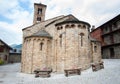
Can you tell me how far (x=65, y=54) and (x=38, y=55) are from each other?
4.75 metres

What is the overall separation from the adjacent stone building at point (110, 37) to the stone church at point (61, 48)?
21.5ft

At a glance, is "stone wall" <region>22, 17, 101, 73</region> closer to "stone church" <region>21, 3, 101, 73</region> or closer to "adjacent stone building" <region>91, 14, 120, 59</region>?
"stone church" <region>21, 3, 101, 73</region>

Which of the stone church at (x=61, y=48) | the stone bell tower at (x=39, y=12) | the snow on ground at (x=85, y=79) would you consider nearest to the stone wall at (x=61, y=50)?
the stone church at (x=61, y=48)

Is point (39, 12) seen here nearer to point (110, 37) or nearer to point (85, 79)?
point (110, 37)

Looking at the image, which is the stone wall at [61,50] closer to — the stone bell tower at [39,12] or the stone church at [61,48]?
the stone church at [61,48]

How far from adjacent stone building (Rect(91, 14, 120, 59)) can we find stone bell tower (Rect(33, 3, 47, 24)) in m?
15.7

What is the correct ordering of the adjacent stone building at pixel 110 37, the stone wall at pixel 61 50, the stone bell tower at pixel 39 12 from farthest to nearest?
the stone bell tower at pixel 39 12
the adjacent stone building at pixel 110 37
the stone wall at pixel 61 50

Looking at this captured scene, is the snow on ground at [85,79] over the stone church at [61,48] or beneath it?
beneath

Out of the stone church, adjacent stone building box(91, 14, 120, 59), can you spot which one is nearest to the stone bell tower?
the stone church

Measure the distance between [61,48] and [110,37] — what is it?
15.9m

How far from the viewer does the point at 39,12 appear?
3516 centimetres

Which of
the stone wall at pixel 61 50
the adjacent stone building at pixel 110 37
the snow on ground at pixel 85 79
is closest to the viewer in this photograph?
the snow on ground at pixel 85 79

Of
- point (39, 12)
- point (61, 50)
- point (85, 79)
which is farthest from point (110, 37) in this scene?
point (85, 79)

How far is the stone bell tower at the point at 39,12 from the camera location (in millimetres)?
34281
